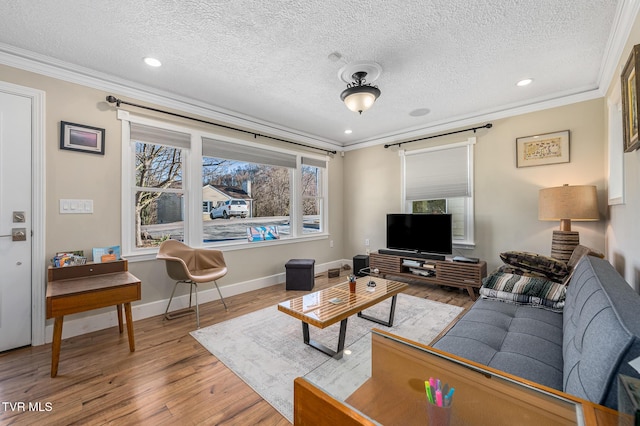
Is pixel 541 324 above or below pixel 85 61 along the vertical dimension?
below

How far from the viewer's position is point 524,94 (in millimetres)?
3301

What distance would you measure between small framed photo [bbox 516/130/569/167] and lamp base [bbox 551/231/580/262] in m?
1.00

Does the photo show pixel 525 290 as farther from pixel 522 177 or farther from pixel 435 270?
pixel 522 177

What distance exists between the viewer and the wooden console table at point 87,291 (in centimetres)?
193

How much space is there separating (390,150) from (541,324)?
3626mm

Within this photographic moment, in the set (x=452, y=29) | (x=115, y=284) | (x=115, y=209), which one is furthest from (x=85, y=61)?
(x=452, y=29)

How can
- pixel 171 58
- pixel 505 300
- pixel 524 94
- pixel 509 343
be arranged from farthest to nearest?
pixel 524 94, pixel 171 58, pixel 505 300, pixel 509 343

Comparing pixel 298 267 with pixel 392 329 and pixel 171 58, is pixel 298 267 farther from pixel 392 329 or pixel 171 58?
pixel 171 58

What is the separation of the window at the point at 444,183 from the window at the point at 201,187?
183 cm

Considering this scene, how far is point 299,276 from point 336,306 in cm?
180

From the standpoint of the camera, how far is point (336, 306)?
7.34 ft

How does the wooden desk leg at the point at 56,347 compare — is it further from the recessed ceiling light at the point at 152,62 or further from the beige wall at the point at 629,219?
the beige wall at the point at 629,219

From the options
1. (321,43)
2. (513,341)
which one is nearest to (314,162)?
(321,43)

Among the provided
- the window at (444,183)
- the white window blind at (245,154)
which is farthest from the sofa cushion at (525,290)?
the white window blind at (245,154)
